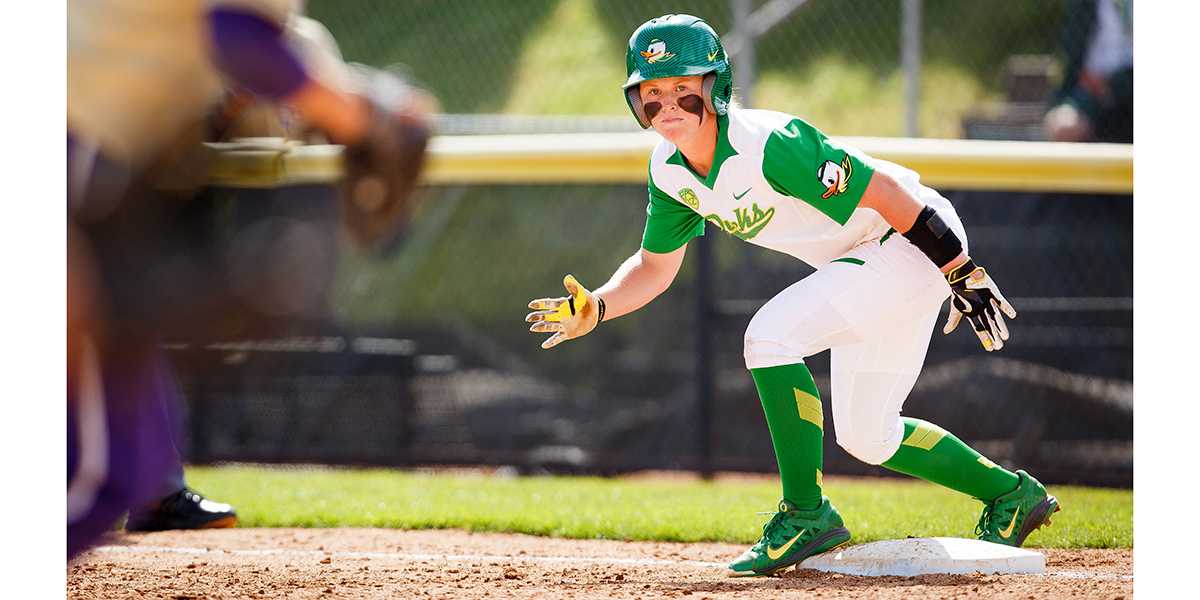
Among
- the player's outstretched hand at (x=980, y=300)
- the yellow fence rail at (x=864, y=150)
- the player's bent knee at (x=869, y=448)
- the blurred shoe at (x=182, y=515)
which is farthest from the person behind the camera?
the yellow fence rail at (x=864, y=150)

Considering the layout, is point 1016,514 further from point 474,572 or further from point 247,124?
point 247,124

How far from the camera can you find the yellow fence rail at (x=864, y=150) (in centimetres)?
452

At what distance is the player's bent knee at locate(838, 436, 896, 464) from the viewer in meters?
3.28

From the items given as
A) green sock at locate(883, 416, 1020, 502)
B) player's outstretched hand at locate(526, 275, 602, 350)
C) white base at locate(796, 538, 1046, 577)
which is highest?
player's outstretched hand at locate(526, 275, 602, 350)

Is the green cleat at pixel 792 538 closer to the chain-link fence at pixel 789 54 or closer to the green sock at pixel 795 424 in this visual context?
the green sock at pixel 795 424

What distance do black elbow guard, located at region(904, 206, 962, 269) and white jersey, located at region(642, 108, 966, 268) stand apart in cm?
13

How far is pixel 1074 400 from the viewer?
5301 mm

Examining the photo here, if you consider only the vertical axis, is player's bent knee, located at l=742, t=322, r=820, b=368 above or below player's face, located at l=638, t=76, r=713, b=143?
below

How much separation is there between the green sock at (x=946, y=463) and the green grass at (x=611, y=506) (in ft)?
0.90

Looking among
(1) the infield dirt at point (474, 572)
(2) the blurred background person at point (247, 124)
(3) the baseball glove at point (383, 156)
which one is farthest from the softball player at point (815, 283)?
(3) the baseball glove at point (383, 156)

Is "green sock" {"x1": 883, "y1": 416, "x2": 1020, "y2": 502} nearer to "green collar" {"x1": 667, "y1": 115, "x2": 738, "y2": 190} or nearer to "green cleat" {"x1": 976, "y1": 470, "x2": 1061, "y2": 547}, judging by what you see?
"green cleat" {"x1": 976, "y1": 470, "x2": 1061, "y2": 547}

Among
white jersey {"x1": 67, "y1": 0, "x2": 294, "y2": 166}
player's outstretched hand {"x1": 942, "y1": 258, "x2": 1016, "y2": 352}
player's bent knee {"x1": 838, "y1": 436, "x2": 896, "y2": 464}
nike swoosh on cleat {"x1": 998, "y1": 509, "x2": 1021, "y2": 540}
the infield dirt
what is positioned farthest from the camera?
nike swoosh on cleat {"x1": 998, "y1": 509, "x2": 1021, "y2": 540}

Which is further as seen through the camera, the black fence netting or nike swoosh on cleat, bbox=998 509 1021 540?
the black fence netting

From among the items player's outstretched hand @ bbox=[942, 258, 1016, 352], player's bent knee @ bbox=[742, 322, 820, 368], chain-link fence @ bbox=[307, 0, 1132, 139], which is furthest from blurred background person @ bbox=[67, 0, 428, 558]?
chain-link fence @ bbox=[307, 0, 1132, 139]
